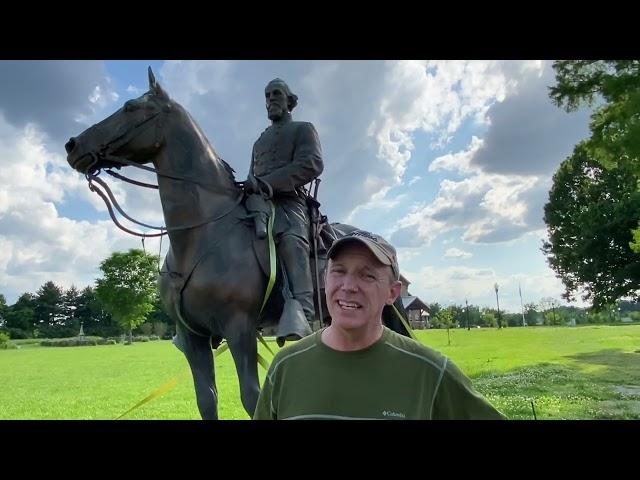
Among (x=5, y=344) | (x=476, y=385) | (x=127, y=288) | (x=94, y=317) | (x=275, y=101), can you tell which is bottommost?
(x=476, y=385)

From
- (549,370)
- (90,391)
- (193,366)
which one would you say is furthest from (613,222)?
(193,366)

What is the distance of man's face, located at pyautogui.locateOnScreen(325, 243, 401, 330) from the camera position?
5.76ft

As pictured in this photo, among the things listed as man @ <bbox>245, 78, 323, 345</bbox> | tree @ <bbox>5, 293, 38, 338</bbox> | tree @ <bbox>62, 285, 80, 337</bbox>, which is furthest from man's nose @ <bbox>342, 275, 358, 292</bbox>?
tree @ <bbox>62, 285, 80, 337</bbox>

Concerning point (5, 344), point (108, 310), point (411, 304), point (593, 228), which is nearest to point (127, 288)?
point (108, 310)

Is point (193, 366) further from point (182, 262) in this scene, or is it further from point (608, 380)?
point (608, 380)

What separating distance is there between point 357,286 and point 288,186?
2.66 metres

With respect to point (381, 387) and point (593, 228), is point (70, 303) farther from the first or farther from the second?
point (381, 387)

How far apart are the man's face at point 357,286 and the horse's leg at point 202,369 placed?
257 cm

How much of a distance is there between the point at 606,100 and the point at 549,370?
7.65 metres

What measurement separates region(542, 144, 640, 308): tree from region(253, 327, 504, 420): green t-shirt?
26.5 metres

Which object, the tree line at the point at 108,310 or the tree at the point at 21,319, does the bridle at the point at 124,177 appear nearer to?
the tree line at the point at 108,310

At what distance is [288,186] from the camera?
4375 millimetres

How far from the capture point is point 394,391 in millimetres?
1661

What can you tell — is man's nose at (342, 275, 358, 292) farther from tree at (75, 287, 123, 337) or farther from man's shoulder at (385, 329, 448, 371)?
tree at (75, 287, 123, 337)
